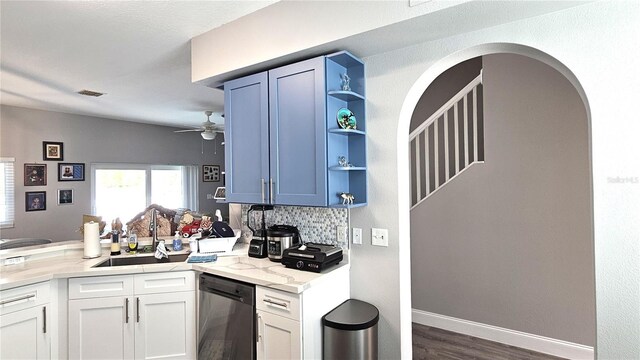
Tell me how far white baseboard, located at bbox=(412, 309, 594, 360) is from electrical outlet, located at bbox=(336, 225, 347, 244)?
1.71m

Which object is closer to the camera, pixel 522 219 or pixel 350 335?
pixel 350 335

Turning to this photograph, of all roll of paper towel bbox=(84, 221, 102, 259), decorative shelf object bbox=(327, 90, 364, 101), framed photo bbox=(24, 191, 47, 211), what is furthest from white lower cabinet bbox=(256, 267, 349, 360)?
framed photo bbox=(24, 191, 47, 211)

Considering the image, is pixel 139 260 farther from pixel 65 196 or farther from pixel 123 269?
pixel 65 196

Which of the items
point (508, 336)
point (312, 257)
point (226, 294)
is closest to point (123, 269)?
point (226, 294)

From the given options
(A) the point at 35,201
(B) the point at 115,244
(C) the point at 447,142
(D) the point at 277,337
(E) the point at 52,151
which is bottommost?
(D) the point at 277,337

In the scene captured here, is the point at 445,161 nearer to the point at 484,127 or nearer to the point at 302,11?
the point at 484,127

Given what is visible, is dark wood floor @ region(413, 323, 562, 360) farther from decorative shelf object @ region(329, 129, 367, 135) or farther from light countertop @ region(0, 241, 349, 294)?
decorative shelf object @ region(329, 129, 367, 135)

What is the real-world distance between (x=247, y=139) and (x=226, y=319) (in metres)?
1.30

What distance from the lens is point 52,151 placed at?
508cm

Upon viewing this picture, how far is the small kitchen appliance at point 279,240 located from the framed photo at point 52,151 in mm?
4724

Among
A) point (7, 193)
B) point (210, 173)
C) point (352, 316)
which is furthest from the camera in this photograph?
point (210, 173)

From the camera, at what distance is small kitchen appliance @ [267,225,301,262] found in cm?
238

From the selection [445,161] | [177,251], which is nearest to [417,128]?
[445,161]

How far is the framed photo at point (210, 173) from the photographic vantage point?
23.9 feet
